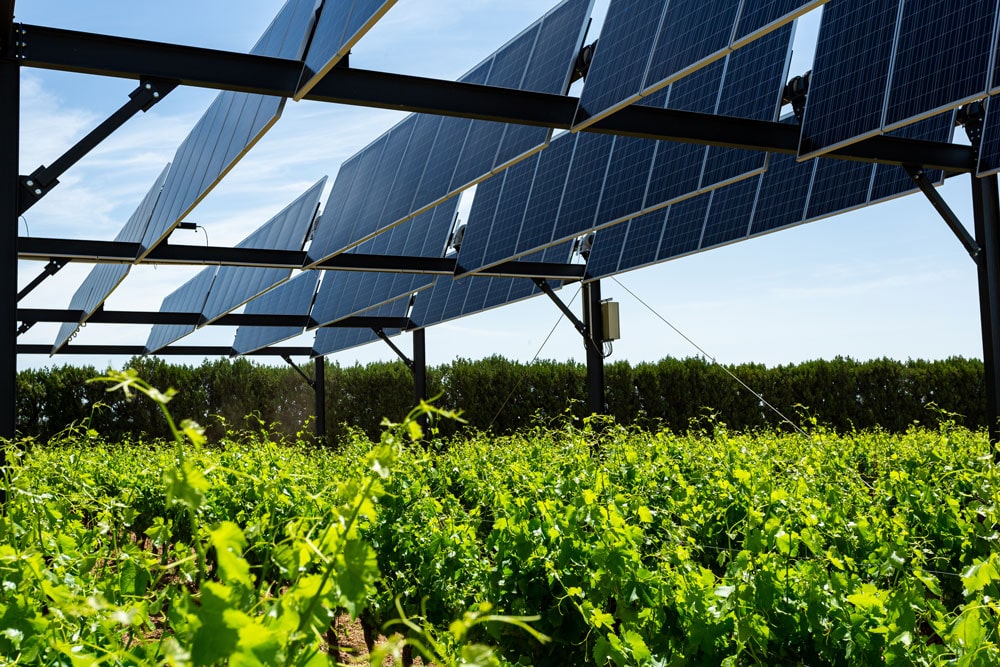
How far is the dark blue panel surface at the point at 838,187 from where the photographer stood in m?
8.80

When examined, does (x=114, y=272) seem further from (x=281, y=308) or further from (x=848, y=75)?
(x=848, y=75)

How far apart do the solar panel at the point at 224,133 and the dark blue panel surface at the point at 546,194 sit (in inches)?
151

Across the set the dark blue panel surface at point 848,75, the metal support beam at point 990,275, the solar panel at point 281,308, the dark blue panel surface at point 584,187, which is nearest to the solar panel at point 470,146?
the dark blue panel surface at point 584,187

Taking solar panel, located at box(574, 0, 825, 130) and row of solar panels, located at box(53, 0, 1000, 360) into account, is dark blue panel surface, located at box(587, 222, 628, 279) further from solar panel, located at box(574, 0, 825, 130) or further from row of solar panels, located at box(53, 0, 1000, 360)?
solar panel, located at box(574, 0, 825, 130)

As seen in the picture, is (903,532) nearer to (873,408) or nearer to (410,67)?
(410,67)

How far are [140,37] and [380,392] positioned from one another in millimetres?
16735

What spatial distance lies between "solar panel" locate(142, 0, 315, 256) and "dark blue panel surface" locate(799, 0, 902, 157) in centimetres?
406

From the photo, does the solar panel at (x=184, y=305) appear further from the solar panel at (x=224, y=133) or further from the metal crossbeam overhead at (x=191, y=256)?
the solar panel at (x=224, y=133)

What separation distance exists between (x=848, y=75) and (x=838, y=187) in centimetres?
170

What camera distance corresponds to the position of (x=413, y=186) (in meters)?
9.65

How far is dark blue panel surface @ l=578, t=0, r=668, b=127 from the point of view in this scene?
5.89 metres

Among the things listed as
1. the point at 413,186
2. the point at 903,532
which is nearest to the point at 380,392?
the point at 413,186

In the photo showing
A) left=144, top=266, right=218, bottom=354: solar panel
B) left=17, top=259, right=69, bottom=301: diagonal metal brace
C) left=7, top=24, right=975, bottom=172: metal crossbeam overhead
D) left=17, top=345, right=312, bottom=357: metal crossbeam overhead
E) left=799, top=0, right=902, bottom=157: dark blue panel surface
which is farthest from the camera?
left=17, top=345, right=312, bottom=357: metal crossbeam overhead

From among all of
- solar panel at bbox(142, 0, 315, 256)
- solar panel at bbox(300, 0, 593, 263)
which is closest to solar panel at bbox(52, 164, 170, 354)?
solar panel at bbox(142, 0, 315, 256)
